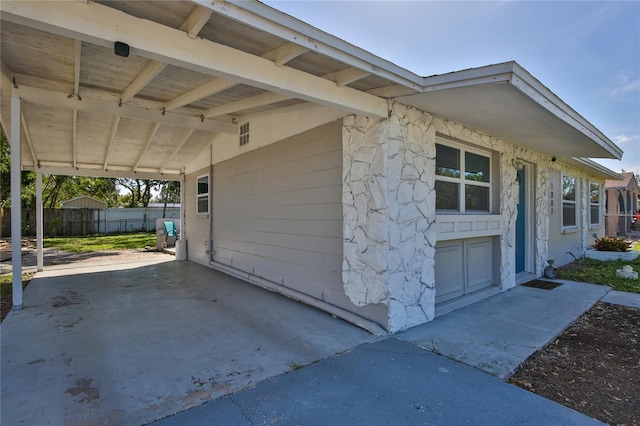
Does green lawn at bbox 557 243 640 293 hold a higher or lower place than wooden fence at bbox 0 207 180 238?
lower

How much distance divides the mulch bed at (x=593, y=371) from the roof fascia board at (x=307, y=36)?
9.98ft

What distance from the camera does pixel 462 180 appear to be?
512 cm

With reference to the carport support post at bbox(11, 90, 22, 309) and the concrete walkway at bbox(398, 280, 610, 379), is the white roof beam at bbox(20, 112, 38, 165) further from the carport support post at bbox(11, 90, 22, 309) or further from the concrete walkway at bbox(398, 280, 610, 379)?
the concrete walkway at bbox(398, 280, 610, 379)

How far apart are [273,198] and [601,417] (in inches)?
194

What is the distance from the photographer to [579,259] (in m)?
9.41

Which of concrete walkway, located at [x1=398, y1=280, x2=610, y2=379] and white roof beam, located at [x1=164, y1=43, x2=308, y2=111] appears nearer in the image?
white roof beam, located at [x1=164, y1=43, x2=308, y2=111]

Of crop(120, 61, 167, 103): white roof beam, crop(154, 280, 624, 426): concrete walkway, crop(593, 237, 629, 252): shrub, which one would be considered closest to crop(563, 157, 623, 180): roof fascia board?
crop(593, 237, 629, 252): shrub

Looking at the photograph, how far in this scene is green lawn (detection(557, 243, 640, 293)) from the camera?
638cm

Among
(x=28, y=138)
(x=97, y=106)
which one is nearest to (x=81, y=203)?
(x=28, y=138)

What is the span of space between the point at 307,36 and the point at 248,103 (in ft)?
7.96

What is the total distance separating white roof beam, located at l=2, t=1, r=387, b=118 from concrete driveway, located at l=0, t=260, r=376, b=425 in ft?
8.57

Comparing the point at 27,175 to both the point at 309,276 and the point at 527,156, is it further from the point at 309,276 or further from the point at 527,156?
the point at 527,156

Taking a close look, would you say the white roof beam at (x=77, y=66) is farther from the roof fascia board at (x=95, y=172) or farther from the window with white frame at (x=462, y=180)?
the roof fascia board at (x=95, y=172)

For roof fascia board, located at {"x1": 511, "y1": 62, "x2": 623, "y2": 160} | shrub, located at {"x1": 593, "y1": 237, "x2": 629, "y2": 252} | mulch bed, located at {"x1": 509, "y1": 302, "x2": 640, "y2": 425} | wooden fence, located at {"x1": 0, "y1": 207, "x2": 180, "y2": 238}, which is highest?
roof fascia board, located at {"x1": 511, "y1": 62, "x2": 623, "y2": 160}
